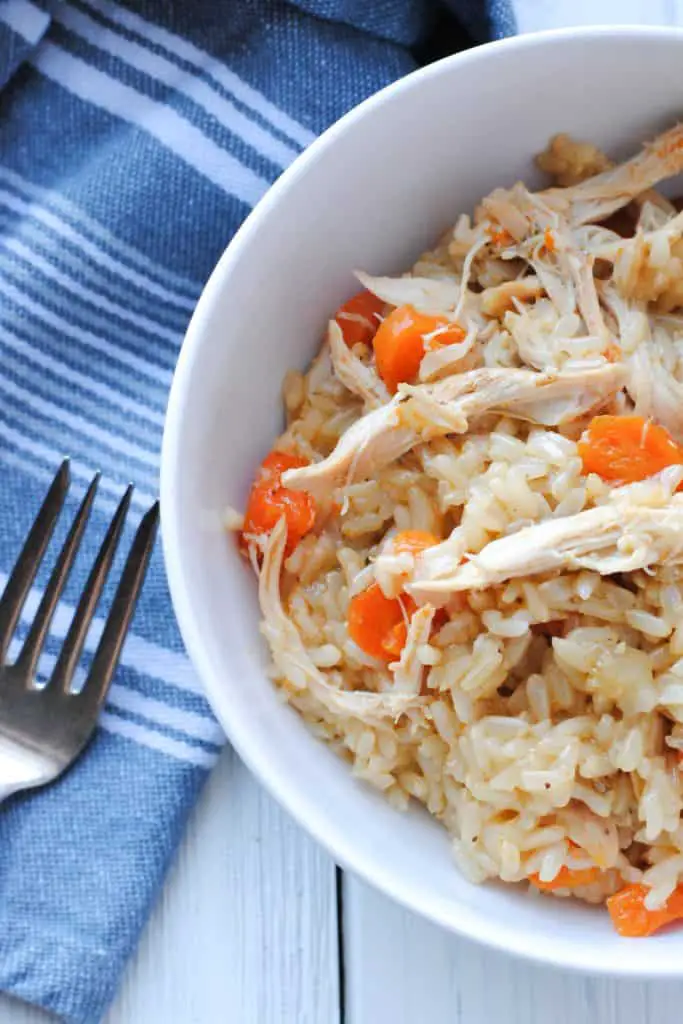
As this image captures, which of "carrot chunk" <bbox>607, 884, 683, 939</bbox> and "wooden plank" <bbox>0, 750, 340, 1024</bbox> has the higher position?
"carrot chunk" <bbox>607, 884, 683, 939</bbox>

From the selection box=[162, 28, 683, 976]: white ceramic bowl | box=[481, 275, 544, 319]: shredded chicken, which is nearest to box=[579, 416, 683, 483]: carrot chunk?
box=[481, 275, 544, 319]: shredded chicken

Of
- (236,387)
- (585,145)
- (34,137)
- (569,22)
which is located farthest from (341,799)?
(569,22)

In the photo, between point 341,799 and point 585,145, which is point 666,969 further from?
point 585,145

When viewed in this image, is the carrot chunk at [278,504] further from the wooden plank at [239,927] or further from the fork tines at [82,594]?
the wooden plank at [239,927]

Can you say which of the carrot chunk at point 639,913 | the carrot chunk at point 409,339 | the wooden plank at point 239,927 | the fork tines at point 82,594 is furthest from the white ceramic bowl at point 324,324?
the wooden plank at point 239,927

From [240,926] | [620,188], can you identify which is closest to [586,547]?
[620,188]

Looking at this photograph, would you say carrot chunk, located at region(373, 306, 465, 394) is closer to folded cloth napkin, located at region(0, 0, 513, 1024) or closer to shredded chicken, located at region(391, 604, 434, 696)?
shredded chicken, located at region(391, 604, 434, 696)
